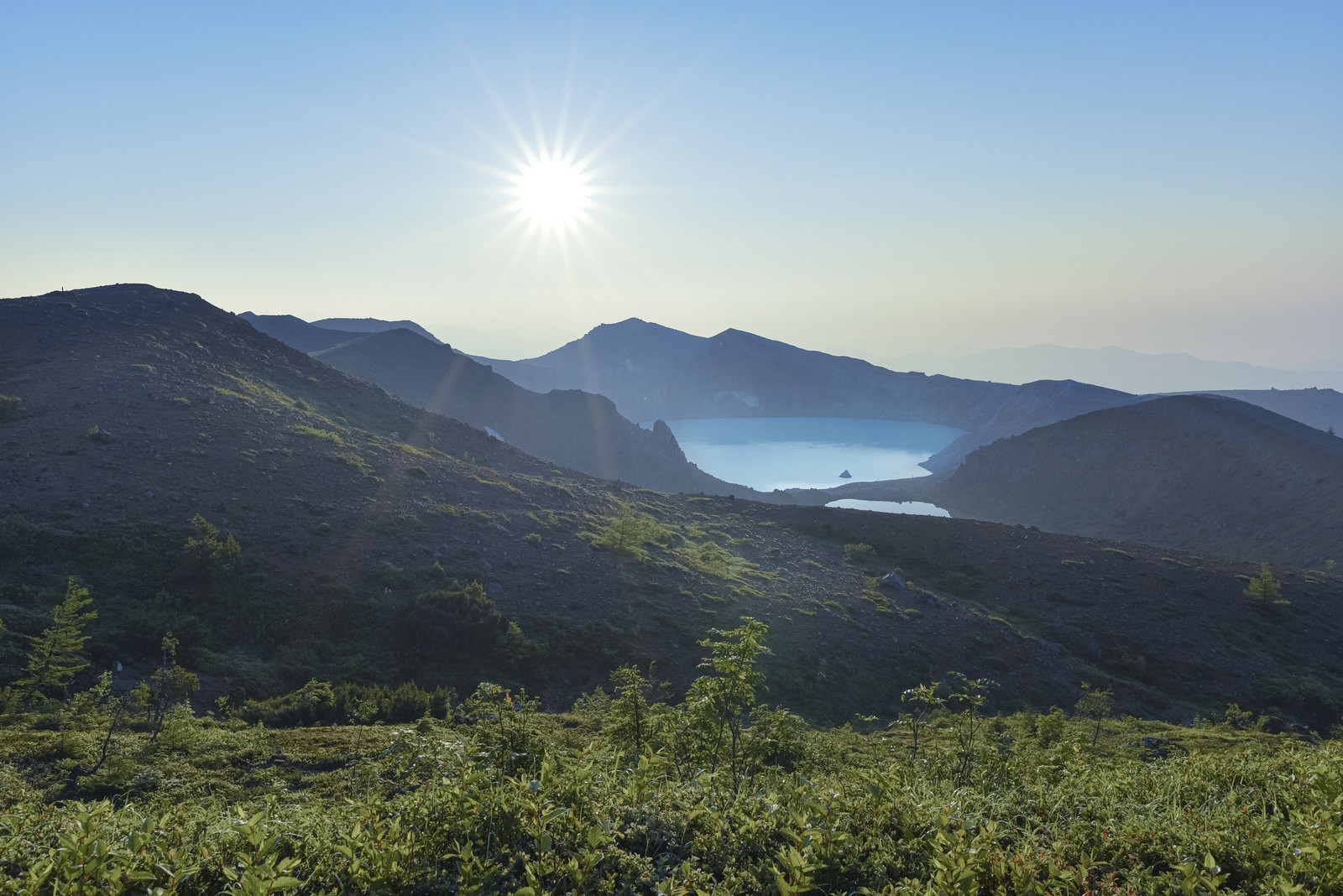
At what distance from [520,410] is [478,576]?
264ft

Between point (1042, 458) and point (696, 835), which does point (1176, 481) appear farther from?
point (696, 835)

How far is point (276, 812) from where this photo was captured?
A: 5555mm

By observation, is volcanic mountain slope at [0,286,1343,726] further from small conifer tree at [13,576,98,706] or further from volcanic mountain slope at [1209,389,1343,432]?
volcanic mountain slope at [1209,389,1343,432]

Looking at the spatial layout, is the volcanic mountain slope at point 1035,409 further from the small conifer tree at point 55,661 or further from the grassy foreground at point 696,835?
the small conifer tree at point 55,661

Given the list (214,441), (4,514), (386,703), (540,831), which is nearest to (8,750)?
(386,703)

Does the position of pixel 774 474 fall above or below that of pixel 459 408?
below

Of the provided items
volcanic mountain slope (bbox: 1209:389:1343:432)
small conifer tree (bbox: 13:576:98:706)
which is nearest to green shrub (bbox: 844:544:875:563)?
small conifer tree (bbox: 13:576:98:706)

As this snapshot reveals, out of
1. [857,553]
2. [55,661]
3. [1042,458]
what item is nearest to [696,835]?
[55,661]

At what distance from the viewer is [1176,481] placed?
90375mm

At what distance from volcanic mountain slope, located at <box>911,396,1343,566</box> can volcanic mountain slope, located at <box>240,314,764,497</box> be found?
4550 cm

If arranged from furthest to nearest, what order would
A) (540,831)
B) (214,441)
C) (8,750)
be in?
(214,441) → (8,750) → (540,831)

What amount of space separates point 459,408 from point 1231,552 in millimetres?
101160

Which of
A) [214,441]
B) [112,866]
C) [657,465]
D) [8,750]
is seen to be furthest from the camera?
[657,465]

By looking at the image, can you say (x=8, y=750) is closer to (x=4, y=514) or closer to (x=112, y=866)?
(x=112, y=866)
